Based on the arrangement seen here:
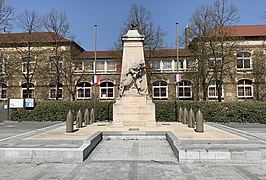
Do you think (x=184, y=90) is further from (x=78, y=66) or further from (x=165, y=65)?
(x=78, y=66)

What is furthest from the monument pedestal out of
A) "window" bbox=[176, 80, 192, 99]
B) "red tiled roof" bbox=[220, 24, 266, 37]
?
"red tiled roof" bbox=[220, 24, 266, 37]

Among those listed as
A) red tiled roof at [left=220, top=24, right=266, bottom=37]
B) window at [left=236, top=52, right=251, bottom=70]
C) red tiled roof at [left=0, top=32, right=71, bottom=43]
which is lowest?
window at [left=236, top=52, right=251, bottom=70]

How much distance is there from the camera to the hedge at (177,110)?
2020 centimetres

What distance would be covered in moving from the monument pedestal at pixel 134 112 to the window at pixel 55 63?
18842mm

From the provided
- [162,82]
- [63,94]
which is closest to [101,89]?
[63,94]

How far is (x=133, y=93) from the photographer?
50.6ft

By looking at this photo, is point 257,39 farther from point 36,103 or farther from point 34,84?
point 34,84

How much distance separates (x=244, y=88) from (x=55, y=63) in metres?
29.3

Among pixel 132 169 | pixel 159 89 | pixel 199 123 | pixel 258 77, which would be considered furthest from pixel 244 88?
pixel 132 169

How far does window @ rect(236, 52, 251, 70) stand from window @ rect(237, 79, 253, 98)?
2257mm

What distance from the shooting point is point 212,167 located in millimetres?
6625

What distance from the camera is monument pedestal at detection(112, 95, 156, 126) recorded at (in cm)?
1483

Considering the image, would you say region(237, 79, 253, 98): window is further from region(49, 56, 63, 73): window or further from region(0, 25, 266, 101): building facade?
region(49, 56, 63, 73): window

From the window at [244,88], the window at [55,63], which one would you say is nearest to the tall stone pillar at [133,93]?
the window at [55,63]
